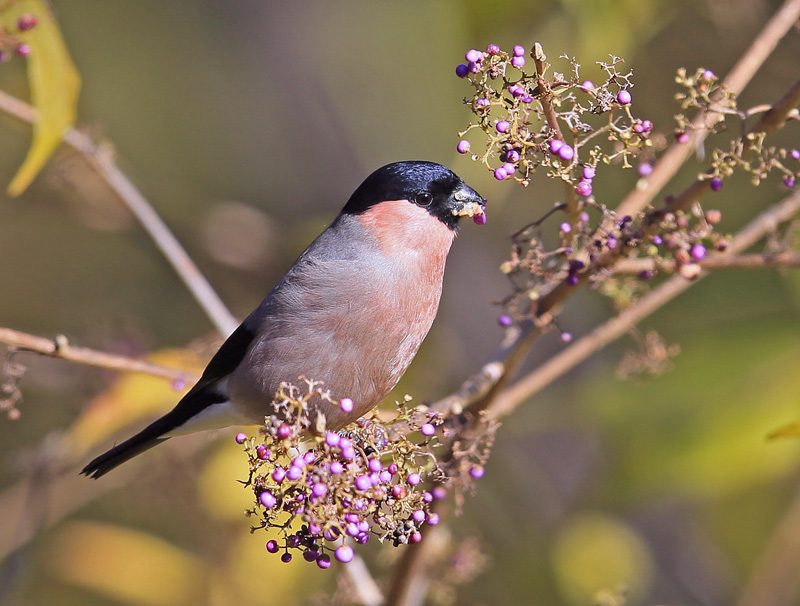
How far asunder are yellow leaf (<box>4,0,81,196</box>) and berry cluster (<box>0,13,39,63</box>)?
0.06 ft

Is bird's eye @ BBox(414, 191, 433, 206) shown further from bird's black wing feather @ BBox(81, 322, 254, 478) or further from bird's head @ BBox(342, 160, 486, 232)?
bird's black wing feather @ BBox(81, 322, 254, 478)

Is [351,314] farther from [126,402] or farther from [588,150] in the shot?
[126,402]

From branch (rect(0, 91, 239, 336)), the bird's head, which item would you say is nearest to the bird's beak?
the bird's head

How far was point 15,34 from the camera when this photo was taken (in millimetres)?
2305

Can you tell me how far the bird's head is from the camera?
96.7 inches

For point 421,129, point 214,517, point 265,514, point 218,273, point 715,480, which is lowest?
point 214,517

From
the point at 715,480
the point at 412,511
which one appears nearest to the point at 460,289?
the point at 715,480

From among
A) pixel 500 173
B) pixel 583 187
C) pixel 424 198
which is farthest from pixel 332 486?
pixel 424 198

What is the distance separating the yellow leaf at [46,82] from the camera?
7.40ft

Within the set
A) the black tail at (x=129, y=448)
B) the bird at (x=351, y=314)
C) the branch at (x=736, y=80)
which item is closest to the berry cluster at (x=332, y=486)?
the bird at (x=351, y=314)

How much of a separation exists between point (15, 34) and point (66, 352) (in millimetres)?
864

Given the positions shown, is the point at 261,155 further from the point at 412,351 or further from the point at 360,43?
the point at 412,351

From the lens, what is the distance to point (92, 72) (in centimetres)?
679

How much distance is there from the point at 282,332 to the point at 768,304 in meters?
1.83
